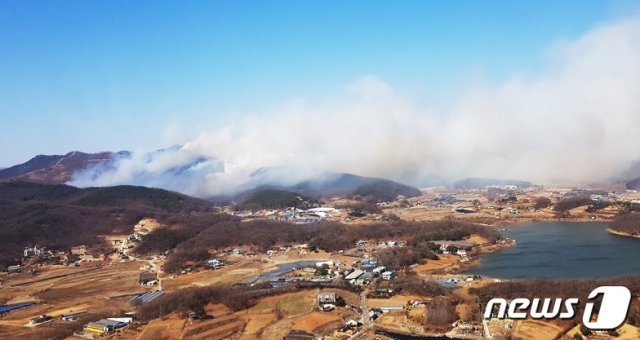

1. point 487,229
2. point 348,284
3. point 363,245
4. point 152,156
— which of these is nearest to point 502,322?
point 348,284

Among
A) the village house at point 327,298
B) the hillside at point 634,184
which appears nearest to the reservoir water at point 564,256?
the village house at point 327,298

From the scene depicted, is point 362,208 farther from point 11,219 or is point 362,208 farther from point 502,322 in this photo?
point 502,322

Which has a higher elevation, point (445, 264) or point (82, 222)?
point (82, 222)

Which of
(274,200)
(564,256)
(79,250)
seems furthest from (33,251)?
(564,256)

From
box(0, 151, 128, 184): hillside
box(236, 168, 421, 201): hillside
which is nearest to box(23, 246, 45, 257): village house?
box(236, 168, 421, 201): hillside

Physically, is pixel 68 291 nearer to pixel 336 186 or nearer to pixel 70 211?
pixel 70 211

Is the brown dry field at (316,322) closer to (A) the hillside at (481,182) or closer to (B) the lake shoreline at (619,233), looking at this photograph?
(B) the lake shoreline at (619,233)

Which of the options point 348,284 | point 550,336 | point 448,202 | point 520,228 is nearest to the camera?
point 550,336
